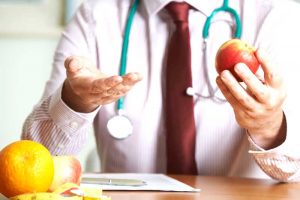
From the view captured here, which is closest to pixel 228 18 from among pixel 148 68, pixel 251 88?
pixel 148 68

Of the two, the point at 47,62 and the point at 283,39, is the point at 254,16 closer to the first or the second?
the point at 283,39

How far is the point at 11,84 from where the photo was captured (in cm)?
240

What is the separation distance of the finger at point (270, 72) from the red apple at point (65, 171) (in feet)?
1.11

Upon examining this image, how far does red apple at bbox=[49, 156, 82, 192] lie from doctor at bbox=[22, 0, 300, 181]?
27 cm

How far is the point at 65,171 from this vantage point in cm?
83

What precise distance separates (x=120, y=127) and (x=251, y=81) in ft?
1.40

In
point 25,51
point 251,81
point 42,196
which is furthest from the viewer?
point 25,51

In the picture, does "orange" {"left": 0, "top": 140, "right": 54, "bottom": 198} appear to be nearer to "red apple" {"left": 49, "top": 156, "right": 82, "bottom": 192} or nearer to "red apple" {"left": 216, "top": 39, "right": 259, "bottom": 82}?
"red apple" {"left": 49, "top": 156, "right": 82, "bottom": 192}

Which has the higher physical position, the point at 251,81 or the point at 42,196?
the point at 251,81

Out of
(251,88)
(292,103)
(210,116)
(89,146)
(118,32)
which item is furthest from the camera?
(89,146)

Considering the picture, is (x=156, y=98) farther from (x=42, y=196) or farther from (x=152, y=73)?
(x=42, y=196)

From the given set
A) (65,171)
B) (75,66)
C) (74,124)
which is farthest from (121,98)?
(65,171)

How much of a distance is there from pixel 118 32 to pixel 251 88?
1.70ft

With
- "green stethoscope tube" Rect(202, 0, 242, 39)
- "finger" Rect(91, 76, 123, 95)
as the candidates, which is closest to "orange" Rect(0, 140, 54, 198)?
"finger" Rect(91, 76, 123, 95)
